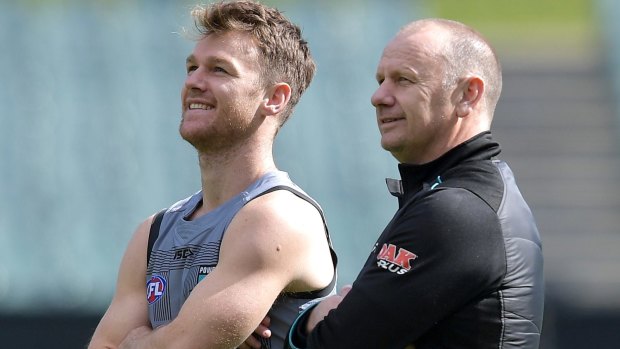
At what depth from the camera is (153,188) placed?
38.6 feet

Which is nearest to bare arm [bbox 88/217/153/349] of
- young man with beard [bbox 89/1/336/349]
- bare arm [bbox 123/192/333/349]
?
young man with beard [bbox 89/1/336/349]

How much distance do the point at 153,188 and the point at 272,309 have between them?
301 inches

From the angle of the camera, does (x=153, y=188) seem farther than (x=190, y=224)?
Yes

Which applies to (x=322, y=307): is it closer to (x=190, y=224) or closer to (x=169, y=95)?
(x=190, y=224)

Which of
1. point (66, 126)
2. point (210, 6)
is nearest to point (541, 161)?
point (66, 126)

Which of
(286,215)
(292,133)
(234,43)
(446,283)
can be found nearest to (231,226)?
(286,215)

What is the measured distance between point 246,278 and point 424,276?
675 mm

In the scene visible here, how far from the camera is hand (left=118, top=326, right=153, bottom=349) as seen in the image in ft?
14.0

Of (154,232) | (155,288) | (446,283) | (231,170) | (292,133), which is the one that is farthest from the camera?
(292,133)

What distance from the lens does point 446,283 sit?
370 cm

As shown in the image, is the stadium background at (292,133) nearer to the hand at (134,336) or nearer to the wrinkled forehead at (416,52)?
the hand at (134,336)

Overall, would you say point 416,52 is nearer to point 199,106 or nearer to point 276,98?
point 276,98

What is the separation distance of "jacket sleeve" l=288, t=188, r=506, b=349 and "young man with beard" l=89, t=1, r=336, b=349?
44 centimetres

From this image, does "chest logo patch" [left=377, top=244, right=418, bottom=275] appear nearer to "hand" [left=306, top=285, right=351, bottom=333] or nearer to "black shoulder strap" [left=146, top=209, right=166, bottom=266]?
"hand" [left=306, top=285, right=351, bottom=333]
